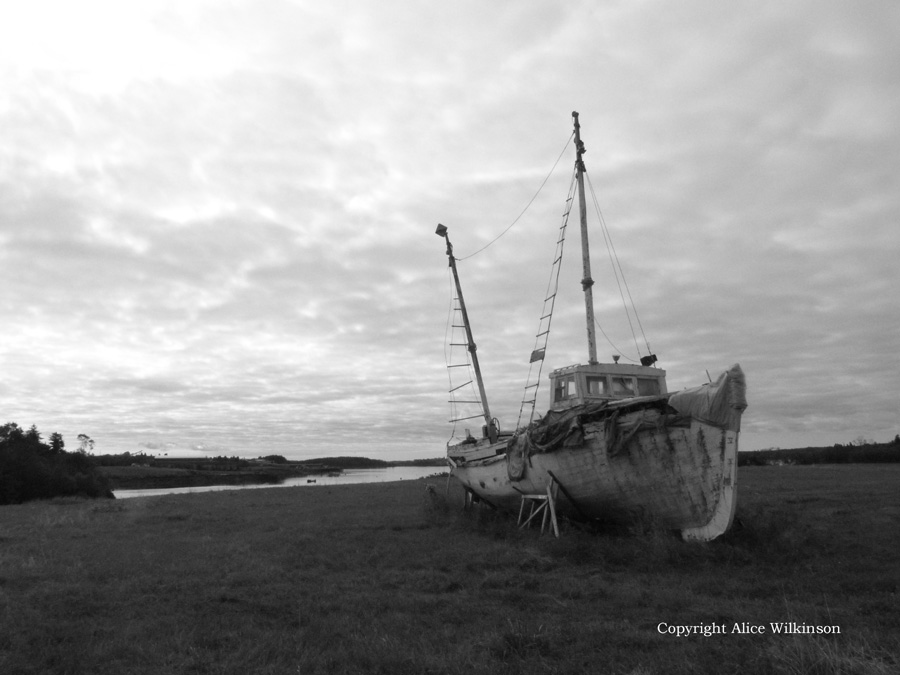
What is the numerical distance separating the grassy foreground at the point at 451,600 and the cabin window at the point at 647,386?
500 cm

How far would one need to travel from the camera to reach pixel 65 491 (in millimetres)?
49375

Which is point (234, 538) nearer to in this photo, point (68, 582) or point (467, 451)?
point (68, 582)

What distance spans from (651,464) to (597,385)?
4.96m

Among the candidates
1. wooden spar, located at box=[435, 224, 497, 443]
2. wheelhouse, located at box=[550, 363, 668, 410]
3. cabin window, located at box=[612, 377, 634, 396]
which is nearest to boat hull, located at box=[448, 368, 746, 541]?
wheelhouse, located at box=[550, 363, 668, 410]

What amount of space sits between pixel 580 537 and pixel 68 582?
10.3 m

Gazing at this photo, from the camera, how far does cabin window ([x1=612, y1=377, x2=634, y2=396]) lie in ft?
60.8

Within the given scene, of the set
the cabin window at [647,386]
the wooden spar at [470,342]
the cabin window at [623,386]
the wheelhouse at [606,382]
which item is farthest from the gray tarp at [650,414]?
the wooden spar at [470,342]

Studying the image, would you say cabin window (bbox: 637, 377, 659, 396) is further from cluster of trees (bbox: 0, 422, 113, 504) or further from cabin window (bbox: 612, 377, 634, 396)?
cluster of trees (bbox: 0, 422, 113, 504)

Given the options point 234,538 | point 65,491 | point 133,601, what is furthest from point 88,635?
point 65,491

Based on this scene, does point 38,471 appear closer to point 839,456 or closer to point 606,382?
point 606,382

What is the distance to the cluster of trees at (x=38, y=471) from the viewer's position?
44812 mm

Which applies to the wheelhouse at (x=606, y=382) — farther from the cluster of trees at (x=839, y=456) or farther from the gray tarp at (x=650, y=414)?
the cluster of trees at (x=839, y=456)

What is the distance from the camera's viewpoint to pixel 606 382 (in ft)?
60.9

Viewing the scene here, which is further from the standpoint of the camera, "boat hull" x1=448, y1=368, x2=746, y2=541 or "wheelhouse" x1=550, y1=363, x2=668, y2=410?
"wheelhouse" x1=550, y1=363, x2=668, y2=410
